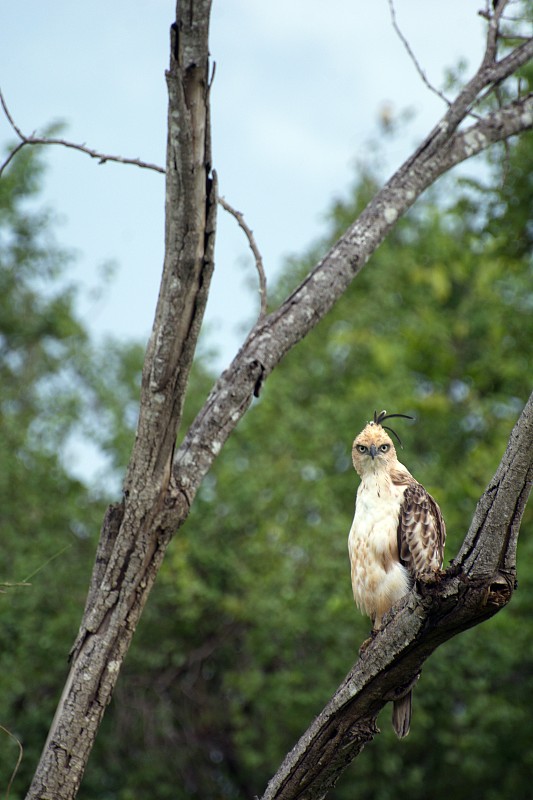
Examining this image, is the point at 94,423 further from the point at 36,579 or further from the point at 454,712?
the point at 454,712

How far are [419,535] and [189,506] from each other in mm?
1100

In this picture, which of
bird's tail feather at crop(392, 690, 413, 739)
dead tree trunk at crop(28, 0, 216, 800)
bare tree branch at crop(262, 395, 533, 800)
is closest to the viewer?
bare tree branch at crop(262, 395, 533, 800)

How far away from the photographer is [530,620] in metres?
12.3

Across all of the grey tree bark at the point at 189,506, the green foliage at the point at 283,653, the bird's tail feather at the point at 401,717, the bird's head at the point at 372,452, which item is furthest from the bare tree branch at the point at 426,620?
the green foliage at the point at 283,653

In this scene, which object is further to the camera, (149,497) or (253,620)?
(253,620)

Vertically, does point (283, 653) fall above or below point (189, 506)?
above

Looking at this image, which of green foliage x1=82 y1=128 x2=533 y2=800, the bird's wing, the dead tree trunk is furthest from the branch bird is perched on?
green foliage x1=82 y1=128 x2=533 y2=800

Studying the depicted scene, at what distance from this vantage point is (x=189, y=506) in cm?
426

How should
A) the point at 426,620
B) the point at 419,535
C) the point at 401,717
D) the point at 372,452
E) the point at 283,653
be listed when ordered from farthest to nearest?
the point at 283,653 < the point at 372,452 < the point at 419,535 < the point at 401,717 < the point at 426,620

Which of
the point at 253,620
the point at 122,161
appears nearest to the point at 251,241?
the point at 122,161

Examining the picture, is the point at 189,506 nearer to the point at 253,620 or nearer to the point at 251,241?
the point at 251,241

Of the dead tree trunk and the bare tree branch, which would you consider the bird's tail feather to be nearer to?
the bare tree branch

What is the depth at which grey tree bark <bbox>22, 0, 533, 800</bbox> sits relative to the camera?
133 inches

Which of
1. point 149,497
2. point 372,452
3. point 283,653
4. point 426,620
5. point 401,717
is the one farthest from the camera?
point 283,653
